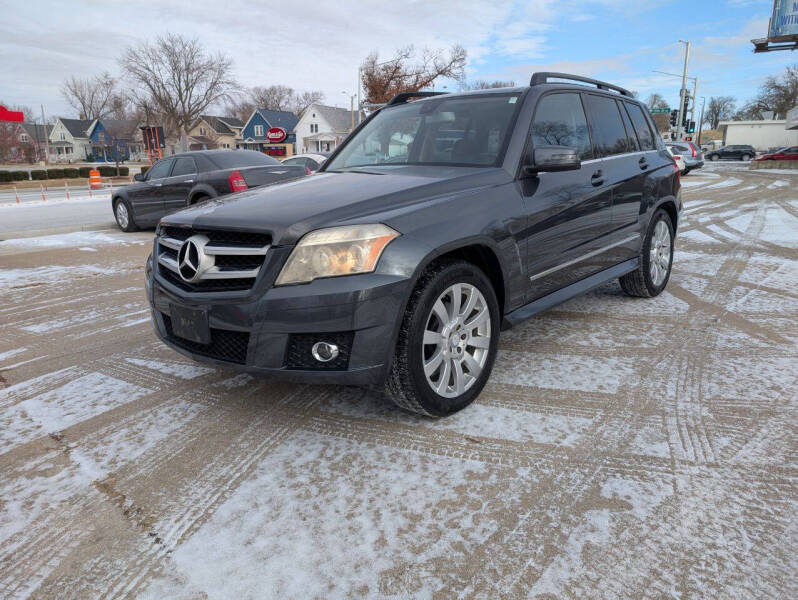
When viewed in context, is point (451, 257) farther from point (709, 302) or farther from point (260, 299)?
point (709, 302)

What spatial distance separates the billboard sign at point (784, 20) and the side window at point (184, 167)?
1423 inches

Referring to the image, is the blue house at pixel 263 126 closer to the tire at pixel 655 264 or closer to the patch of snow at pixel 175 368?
the tire at pixel 655 264

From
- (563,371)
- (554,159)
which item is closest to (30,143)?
(554,159)

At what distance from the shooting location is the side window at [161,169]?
10.6m

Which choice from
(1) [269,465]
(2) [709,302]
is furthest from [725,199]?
(1) [269,465]

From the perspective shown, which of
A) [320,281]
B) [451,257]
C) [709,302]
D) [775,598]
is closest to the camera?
[775,598]

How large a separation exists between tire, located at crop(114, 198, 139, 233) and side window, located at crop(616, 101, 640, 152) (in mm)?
9275

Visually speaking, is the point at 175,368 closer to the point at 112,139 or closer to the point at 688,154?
the point at 688,154

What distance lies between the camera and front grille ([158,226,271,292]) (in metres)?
2.63

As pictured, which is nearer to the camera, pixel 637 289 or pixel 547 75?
pixel 547 75

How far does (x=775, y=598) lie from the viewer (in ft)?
5.68

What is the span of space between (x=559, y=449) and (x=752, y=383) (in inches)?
60.0

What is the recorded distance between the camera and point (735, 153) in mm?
53312

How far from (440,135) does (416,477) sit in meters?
2.28
